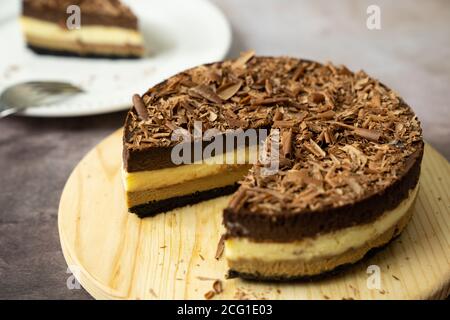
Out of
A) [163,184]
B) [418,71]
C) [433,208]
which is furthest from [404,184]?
[418,71]

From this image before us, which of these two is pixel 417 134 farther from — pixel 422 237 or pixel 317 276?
pixel 317 276

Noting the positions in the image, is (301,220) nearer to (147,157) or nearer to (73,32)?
(147,157)

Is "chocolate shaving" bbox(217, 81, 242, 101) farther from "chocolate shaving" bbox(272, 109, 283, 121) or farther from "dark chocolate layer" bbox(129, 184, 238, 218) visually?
"dark chocolate layer" bbox(129, 184, 238, 218)

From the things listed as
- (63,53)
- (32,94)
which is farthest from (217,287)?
(63,53)

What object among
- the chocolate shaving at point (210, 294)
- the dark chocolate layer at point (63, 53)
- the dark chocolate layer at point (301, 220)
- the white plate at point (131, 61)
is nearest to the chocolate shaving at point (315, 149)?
the dark chocolate layer at point (301, 220)

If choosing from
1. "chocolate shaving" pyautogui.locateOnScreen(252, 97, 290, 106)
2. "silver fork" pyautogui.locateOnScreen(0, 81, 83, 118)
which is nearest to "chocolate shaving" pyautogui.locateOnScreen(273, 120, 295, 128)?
"chocolate shaving" pyautogui.locateOnScreen(252, 97, 290, 106)

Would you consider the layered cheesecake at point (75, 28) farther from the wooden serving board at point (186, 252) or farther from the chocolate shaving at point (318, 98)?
the chocolate shaving at point (318, 98)
